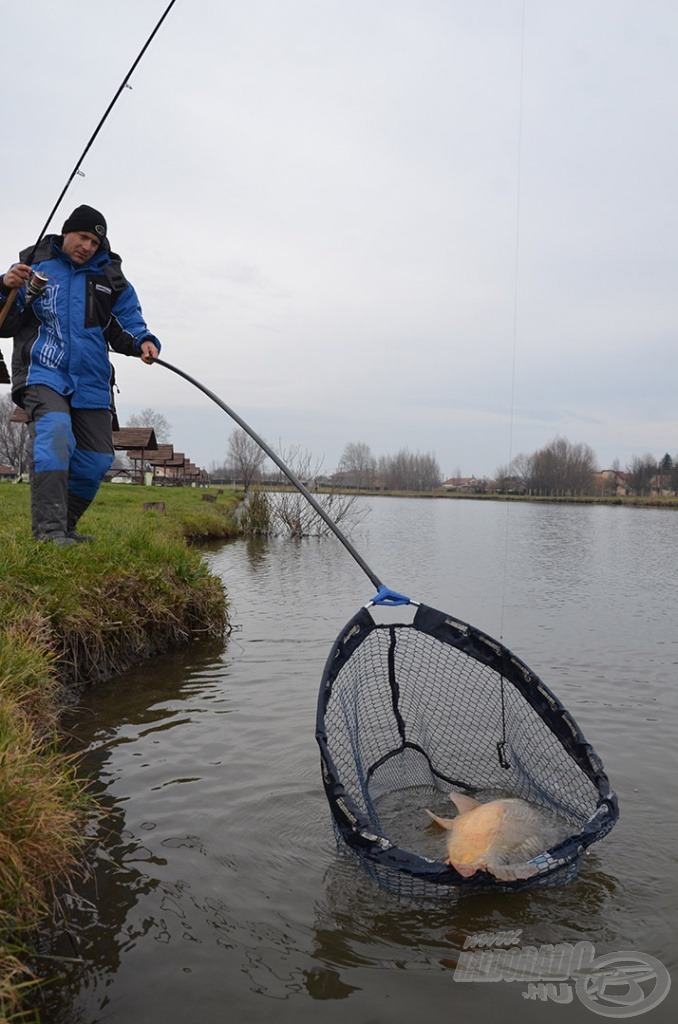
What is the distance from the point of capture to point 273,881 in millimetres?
3480

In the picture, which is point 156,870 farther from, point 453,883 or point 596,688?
point 596,688

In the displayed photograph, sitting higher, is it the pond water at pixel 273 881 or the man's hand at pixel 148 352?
the man's hand at pixel 148 352

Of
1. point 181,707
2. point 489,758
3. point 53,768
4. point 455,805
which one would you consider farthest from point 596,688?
point 53,768

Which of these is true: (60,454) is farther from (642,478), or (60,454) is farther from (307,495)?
(642,478)

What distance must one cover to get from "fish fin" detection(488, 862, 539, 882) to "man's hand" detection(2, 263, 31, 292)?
506cm

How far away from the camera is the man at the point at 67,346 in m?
6.26

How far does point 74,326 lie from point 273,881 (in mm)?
4729

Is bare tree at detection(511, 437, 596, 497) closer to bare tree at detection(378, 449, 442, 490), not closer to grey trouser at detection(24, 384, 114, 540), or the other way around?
bare tree at detection(378, 449, 442, 490)

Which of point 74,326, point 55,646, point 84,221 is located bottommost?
point 55,646

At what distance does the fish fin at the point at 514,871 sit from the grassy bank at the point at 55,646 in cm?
168

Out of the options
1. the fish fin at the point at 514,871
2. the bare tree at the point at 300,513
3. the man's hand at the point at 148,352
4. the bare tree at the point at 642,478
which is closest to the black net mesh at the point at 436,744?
the fish fin at the point at 514,871

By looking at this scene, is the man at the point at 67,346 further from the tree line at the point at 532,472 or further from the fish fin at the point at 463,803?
the tree line at the point at 532,472

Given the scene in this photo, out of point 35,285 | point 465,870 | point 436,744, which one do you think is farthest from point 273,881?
point 35,285

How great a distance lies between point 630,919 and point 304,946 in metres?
1.38
